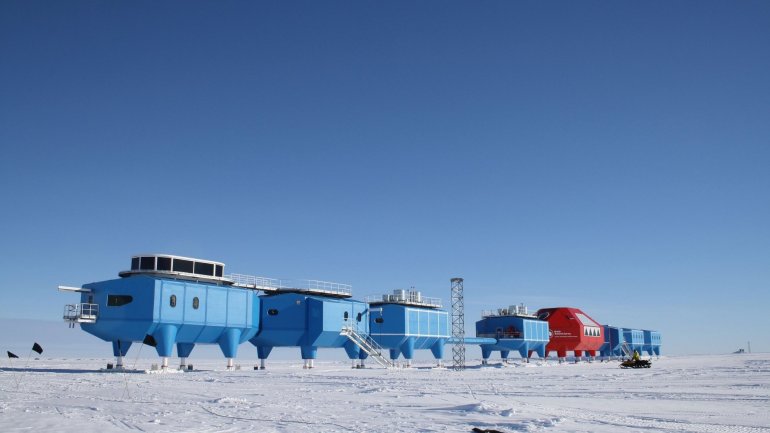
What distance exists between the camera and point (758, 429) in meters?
15.9

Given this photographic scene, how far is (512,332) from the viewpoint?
273 ft

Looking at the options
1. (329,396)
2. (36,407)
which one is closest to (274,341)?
(329,396)

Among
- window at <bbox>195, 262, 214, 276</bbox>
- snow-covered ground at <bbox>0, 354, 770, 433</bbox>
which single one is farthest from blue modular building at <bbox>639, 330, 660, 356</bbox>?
snow-covered ground at <bbox>0, 354, 770, 433</bbox>

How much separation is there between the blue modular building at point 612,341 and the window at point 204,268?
78055mm

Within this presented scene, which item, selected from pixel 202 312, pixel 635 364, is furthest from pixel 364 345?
pixel 635 364

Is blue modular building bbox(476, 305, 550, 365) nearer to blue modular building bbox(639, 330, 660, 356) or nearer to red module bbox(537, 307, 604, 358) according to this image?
red module bbox(537, 307, 604, 358)

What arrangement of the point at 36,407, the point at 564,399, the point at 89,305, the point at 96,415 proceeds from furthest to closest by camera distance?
the point at 89,305 < the point at 564,399 < the point at 36,407 < the point at 96,415

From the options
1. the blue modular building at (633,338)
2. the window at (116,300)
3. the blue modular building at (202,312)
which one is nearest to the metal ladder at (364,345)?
the blue modular building at (202,312)

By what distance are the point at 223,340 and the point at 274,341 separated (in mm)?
6407

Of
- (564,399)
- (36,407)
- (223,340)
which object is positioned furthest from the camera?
(223,340)

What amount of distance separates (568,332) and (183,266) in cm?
6191

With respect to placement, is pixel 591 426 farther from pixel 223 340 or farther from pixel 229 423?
pixel 223 340

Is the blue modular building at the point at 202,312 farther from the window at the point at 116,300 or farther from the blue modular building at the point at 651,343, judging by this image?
the blue modular building at the point at 651,343

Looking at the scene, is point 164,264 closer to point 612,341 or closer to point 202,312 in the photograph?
point 202,312
